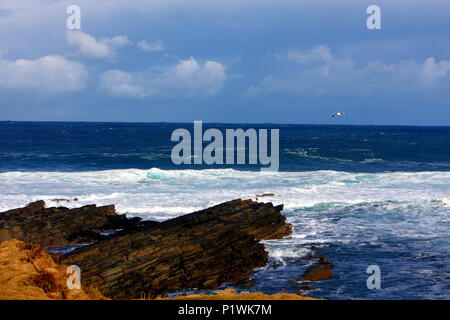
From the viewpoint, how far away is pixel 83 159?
52.1 meters

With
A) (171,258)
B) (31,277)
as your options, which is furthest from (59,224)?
(31,277)

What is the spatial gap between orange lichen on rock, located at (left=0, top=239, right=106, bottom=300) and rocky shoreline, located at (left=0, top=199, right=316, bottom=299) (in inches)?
69.9

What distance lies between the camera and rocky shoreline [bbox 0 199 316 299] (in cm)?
1267

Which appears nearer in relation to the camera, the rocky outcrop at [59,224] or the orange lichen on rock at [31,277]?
the orange lichen on rock at [31,277]

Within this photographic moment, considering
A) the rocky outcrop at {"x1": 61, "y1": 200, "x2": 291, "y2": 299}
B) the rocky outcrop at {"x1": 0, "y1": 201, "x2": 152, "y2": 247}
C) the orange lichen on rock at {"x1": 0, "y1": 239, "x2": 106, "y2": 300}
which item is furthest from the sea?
the orange lichen on rock at {"x1": 0, "y1": 239, "x2": 106, "y2": 300}

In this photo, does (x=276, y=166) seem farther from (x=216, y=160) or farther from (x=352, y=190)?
(x=352, y=190)

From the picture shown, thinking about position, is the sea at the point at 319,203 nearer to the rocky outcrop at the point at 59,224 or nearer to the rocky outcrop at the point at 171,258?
the rocky outcrop at the point at 171,258

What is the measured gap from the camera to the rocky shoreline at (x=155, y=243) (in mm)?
12672

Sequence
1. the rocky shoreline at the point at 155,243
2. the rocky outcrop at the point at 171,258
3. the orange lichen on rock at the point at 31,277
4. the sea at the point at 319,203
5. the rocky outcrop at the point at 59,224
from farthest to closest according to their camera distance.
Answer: the rocky outcrop at the point at 59,224
the sea at the point at 319,203
the rocky shoreline at the point at 155,243
the rocky outcrop at the point at 171,258
the orange lichen on rock at the point at 31,277

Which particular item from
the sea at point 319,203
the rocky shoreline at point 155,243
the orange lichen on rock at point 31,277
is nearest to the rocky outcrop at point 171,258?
the rocky shoreline at point 155,243

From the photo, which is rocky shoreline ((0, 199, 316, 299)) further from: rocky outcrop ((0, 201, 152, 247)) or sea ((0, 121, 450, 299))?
sea ((0, 121, 450, 299))

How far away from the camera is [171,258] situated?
1373 cm

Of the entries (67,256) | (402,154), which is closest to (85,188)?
(67,256)
